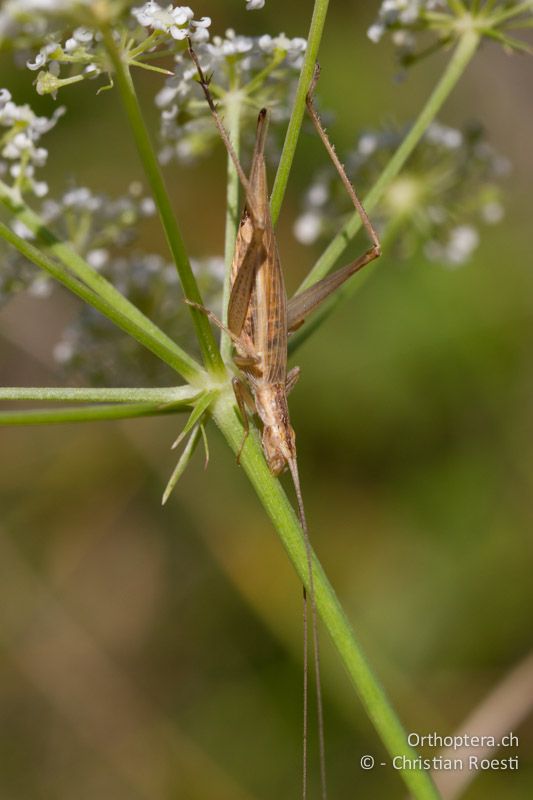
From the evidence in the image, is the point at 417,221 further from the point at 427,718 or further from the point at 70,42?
the point at 427,718

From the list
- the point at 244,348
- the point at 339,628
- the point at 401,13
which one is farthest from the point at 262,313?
the point at 401,13

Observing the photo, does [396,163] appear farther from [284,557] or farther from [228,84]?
[284,557]

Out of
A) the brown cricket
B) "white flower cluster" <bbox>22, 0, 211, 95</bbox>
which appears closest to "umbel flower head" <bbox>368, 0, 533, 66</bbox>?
the brown cricket

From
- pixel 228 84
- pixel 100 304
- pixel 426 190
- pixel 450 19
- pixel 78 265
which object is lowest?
pixel 100 304

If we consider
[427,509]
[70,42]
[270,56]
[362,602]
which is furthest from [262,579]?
[70,42]

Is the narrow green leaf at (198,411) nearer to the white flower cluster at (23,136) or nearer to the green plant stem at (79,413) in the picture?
the green plant stem at (79,413)
